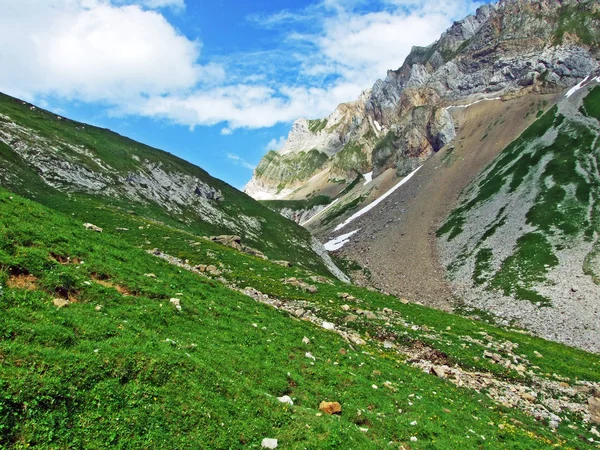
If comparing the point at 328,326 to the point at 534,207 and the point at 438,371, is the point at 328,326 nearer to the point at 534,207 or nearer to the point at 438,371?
the point at 438,371

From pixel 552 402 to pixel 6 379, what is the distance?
3208cm

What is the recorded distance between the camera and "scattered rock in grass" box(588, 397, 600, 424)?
25.1m

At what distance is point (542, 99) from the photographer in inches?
6855

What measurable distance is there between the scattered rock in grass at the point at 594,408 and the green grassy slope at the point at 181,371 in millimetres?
1735

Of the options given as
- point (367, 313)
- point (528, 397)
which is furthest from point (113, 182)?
point (528, 397)

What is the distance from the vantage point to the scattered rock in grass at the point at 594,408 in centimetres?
2506

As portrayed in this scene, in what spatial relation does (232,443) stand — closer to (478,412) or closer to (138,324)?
(138,324)

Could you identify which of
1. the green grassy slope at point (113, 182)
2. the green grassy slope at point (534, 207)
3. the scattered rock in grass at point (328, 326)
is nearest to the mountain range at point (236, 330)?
the green grassy slope at point (113, 182)

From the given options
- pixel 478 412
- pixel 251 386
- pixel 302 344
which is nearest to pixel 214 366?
pixel 251 386

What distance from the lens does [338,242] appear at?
474ft

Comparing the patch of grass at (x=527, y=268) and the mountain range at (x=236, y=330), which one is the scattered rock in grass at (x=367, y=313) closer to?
the mountain range at (x=236, y=330)

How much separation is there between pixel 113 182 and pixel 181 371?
226 feet

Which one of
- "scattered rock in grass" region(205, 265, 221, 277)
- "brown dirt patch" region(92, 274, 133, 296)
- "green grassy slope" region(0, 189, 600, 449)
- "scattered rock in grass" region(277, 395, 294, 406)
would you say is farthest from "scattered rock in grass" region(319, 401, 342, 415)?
"scattered rock in grass" region(205, 265, 221, 277)

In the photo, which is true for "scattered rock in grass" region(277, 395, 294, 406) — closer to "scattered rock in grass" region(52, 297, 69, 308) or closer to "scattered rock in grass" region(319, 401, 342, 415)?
"scattered rock in grass" region(319, 401, 342, 415)
